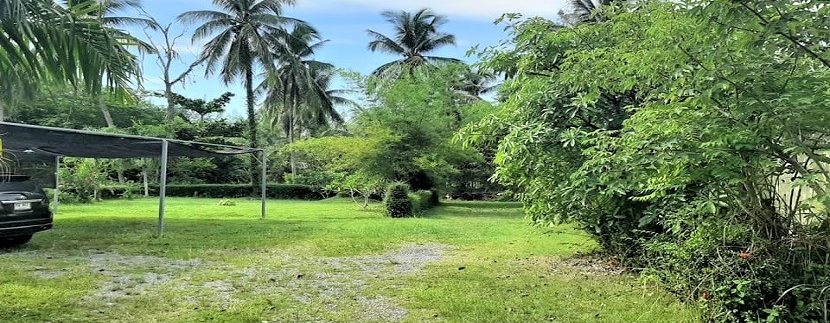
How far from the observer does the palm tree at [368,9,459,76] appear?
29766mm

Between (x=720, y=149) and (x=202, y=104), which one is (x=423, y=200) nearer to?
(x=720, y=149)

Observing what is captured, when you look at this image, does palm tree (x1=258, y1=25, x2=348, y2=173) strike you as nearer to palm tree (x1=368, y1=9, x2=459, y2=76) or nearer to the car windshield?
palm tree (x1=368, y1=9, x2=459, y2=76)

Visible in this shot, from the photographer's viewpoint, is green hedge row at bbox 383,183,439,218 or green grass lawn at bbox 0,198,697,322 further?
green hedge row at bbox 383,183,439,218

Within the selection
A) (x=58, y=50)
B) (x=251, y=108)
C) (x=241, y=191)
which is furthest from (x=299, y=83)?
(x=58, y=50)

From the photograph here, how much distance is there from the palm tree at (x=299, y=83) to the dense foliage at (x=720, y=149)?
21.2 meters

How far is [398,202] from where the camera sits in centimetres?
1547

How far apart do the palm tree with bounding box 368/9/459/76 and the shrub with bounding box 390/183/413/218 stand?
1493 cm

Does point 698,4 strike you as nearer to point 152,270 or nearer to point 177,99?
point 152,270

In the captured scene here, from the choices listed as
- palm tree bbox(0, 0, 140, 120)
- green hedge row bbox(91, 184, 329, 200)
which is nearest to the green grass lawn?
palm tree bbox(0, 0, 140, 120)

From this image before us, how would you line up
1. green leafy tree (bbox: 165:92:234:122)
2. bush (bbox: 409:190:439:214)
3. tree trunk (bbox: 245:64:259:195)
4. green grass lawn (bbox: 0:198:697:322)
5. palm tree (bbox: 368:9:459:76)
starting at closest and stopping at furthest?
green grass lawn (bbox: 0:198:697:322) < bush (bbox: 409:190:439:214) < tree trunk (bbox: 245:64:259:195) < palm tree (bbox: 368:9:459:76) < green leafy tree (bbox: 165:92:234:122)

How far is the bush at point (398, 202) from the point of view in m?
15.5

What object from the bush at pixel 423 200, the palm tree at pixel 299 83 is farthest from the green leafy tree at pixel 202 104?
the bush at pixel 423 200

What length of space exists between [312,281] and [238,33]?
71.0 ft

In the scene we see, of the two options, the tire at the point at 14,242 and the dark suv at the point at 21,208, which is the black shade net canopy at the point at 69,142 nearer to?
the dark suv at the point at 21,208
